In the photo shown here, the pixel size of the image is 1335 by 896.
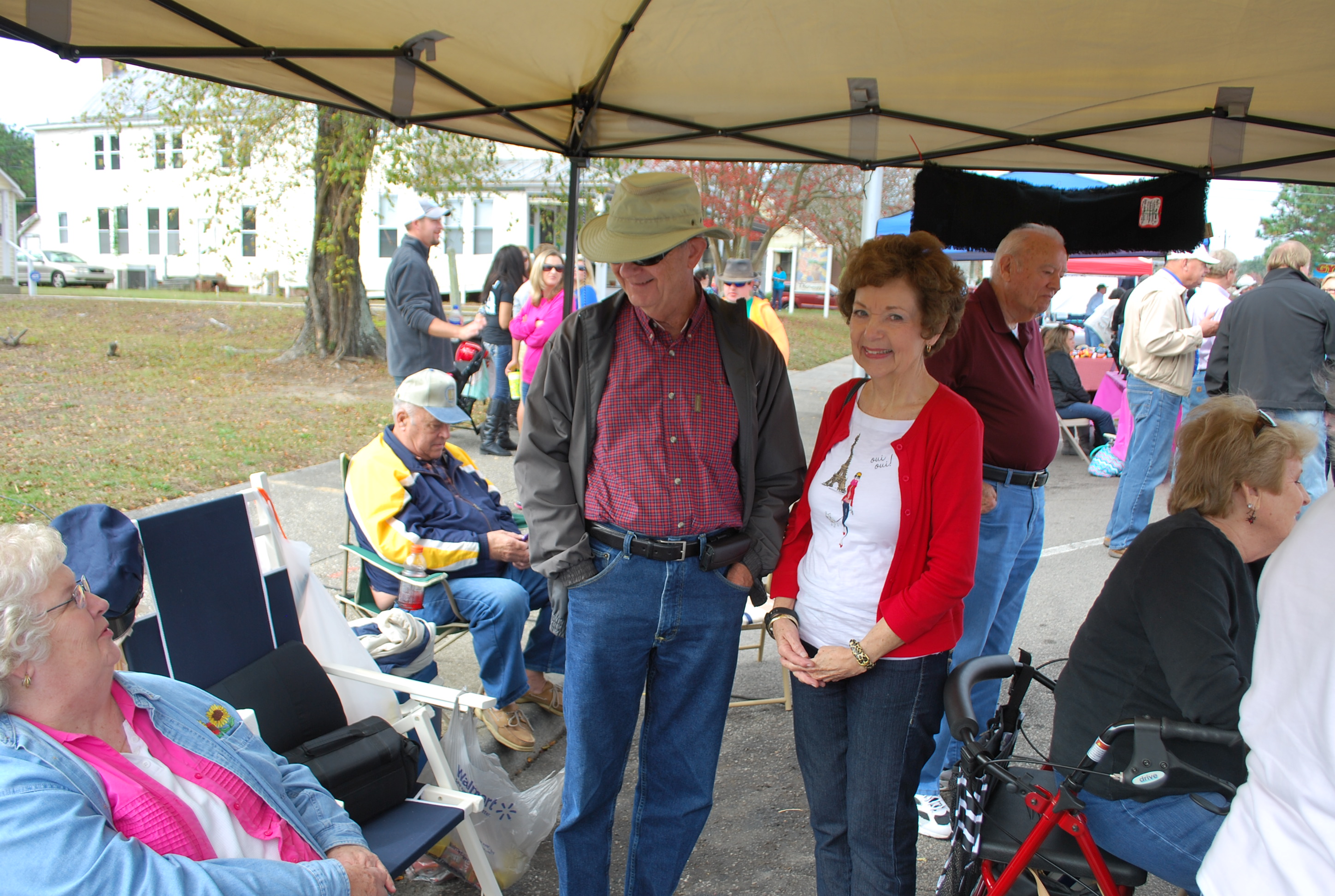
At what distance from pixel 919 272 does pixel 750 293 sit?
4694 mm

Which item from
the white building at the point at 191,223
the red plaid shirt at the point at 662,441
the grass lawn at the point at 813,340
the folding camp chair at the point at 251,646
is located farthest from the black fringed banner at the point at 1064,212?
the grass lawn at the point at 813,340

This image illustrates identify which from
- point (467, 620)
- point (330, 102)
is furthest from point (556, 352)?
point (330, 102)

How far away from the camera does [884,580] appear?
2.06 meters

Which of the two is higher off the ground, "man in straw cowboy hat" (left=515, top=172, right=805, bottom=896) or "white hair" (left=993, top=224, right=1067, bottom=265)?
"white hair" (left=993, top=224, right=1067, bottom=265)

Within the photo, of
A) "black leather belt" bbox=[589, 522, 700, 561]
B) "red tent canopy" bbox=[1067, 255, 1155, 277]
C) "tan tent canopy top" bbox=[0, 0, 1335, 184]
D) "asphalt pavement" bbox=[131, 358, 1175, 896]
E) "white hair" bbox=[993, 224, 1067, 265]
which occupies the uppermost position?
"red tent canopy" bbox=[1067, 255, 1155, 277]

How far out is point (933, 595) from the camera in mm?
1979

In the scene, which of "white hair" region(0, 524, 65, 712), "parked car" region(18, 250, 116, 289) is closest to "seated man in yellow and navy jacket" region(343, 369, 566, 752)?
"white hair" region(0, 524, 65, 712)

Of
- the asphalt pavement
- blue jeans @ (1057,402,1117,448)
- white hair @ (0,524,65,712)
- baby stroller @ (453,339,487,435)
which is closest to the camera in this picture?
white hair @ (0,524,65,712)

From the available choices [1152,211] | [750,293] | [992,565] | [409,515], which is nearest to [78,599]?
[409,515]

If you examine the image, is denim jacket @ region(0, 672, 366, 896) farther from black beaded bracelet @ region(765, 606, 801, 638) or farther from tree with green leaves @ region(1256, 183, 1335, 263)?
tree with green leaves @ region(1256, 183, 1335, 263)

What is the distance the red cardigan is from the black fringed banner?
201 cm

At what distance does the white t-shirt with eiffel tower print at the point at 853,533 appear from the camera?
2064 millimetres

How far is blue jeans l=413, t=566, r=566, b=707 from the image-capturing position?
314 cm

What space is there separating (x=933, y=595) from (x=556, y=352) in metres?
1.06
